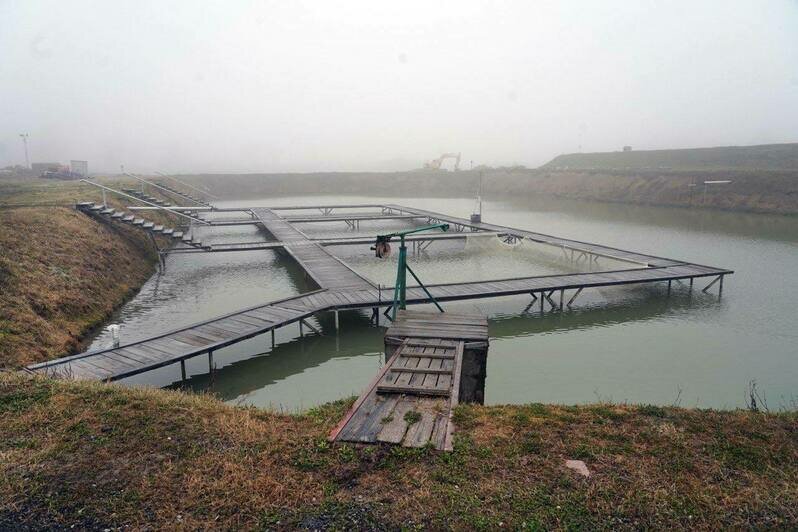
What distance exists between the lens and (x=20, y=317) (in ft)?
36.7

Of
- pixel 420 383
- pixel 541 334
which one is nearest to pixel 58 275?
pixel 420 383

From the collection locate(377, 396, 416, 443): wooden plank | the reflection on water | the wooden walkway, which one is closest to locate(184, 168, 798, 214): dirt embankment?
the reflection on water

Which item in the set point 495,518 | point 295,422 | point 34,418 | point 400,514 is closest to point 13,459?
point 34,418

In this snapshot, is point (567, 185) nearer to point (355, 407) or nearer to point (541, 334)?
point (541, 334)

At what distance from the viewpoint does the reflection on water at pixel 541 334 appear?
1064cm

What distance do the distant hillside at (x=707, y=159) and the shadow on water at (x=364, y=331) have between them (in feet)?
187

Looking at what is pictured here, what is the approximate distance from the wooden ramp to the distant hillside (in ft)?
223

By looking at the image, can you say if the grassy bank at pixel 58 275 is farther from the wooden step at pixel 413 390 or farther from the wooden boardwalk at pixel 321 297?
the wooden step at pixel 413 390

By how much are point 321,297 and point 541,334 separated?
661 cm

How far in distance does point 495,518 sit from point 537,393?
6.30m

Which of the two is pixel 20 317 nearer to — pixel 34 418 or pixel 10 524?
pixel 34 418

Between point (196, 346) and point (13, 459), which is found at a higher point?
point (13, 459)

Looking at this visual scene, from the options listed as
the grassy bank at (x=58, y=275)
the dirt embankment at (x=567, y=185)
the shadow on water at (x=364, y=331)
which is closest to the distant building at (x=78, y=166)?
the dirt embankment at (x=567, y=185)

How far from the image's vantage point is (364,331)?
14.2m
